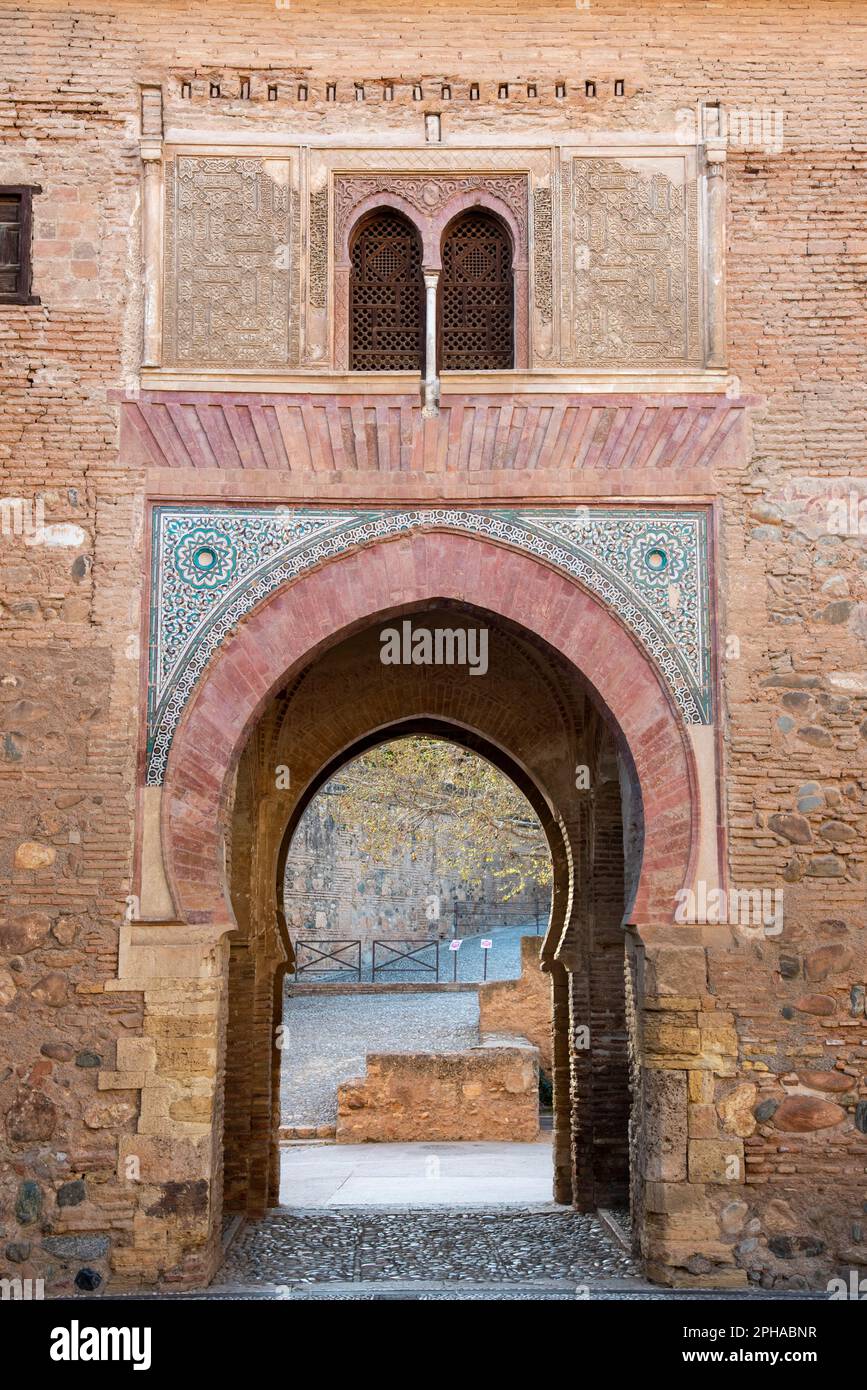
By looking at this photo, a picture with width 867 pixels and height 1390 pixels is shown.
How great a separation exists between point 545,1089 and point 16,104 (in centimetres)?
1104

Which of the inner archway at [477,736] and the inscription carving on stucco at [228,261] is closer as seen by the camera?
the inner archway at [477,736]

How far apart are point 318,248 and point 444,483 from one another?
1.37 m

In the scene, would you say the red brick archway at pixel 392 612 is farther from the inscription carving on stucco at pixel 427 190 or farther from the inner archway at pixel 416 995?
the inner archway at pixel 416 995

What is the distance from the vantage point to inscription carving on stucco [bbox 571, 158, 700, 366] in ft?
23.2

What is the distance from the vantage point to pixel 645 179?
7.18m

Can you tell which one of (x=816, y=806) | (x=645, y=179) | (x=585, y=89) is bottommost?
(x=816, y=806)

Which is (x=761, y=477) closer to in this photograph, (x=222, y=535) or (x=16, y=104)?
(x=222, y=535)

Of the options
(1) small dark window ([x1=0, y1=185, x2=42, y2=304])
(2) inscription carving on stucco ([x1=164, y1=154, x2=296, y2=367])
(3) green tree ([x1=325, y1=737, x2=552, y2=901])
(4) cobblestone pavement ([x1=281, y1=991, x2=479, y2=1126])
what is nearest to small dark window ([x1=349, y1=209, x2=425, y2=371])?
(2) inscription carving on stucco ([x1=164, y1=154, x2=296, y2=367])

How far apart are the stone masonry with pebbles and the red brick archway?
2 cm

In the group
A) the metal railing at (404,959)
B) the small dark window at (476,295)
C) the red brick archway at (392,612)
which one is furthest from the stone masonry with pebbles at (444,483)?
the metal railing at (404,959)

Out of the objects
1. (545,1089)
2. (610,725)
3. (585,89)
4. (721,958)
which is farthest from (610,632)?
(545,1089)

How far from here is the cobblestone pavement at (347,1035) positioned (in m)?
15.0

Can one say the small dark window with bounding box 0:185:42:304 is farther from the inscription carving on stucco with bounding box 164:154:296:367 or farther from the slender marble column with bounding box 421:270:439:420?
the slender marble column with bounding box 421:270:439:420

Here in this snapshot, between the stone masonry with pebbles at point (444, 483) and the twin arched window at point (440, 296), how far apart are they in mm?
168
